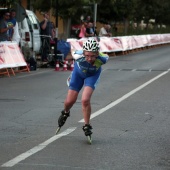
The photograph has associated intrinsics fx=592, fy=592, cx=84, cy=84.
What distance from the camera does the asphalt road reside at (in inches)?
298

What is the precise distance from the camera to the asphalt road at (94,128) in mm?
7566

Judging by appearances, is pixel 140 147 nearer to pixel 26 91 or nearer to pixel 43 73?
pixel 26 91

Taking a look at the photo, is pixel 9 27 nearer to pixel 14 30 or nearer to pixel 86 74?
pixel 14 30

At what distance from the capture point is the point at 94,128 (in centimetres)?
1009

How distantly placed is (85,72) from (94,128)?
1333 mm

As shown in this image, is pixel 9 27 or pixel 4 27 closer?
pixel 9 27

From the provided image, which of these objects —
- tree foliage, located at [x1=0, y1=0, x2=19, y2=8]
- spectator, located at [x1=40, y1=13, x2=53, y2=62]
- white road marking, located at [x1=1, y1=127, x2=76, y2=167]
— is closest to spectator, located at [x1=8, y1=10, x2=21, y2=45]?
tree foliage, located at [x1=0, y1=0, x2=19, y2=8]

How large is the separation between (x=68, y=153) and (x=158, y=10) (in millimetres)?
60078

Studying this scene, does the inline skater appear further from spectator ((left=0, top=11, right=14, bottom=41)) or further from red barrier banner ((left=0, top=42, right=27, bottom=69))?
spectator ((left=0, top=11, right=14, bottom=41))

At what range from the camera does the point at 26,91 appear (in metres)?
15.4

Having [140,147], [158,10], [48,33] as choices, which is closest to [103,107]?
[140,147]

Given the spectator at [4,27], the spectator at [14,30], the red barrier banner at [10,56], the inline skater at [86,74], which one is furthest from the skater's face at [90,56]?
the spectator at [14,30]

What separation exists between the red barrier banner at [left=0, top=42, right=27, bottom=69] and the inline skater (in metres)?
10.4

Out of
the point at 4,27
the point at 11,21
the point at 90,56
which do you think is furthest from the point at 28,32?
the point at 90,56
